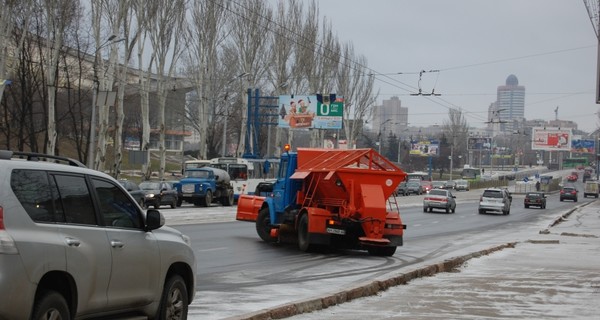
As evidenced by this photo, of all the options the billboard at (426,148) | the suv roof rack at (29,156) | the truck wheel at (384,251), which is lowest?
the truck wheel at (384,251)

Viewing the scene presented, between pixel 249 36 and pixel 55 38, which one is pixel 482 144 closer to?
pixel 249 36

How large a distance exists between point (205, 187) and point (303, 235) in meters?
27.5

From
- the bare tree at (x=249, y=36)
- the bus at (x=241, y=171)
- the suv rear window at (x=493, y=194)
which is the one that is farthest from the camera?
the bare tree at (x=249, y=36)

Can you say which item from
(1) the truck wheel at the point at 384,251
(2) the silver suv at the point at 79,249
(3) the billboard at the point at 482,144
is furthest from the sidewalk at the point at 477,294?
(3) the billboard at the point at 482,144

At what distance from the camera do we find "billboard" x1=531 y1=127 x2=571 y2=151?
133875 millimetres

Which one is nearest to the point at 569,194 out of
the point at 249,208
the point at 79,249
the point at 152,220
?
the point at 249,208

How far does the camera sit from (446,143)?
175 metres

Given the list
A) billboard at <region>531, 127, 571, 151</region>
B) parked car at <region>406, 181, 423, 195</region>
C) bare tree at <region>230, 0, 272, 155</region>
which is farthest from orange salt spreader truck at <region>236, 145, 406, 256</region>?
billboard at <region>531, 127, 571, 151</region>

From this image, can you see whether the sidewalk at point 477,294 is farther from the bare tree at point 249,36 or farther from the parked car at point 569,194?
the parked car at point 569,194

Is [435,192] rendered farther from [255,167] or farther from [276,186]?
[276,186]

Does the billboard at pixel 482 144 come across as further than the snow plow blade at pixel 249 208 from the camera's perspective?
Yes

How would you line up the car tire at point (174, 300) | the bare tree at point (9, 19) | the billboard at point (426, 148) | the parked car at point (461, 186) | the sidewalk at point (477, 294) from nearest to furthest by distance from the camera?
the car tire at point (174, 300)
the sidewalk at point (477, 294)
the bare tree at point (9, 19)
the parked car at point (461, 186)
the billboard at point (426, 148)

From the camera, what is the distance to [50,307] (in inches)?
265

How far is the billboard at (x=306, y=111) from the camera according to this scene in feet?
234
